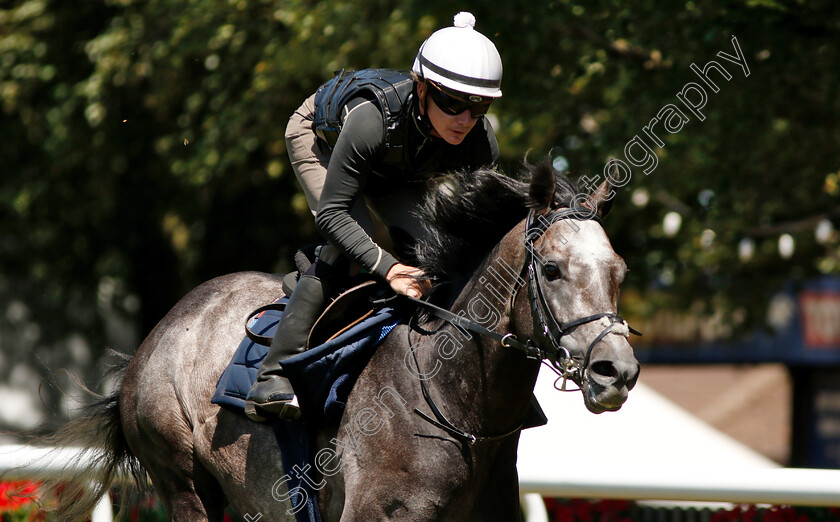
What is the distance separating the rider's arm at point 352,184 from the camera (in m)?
3.56

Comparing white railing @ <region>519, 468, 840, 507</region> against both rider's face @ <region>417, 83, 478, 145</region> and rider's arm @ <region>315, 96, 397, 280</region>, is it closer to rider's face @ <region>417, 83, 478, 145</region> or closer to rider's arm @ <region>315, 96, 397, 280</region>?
rider's arm @ <region>315, 96, 397, 280</region>

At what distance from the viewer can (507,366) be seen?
340 centimetres

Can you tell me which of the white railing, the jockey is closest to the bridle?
the jockey

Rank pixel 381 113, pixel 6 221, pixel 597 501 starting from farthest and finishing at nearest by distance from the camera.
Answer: pixel 6 221, pixel 597 501, pixel 381 113

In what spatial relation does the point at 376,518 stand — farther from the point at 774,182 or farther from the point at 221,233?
the point at 221,233

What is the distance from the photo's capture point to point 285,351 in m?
3.75

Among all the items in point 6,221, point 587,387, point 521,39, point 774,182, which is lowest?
point 6,221

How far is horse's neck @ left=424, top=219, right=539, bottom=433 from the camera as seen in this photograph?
3391 millimetres

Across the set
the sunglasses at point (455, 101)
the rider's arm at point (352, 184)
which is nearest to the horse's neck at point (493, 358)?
the rider's arm at point (352, 184)

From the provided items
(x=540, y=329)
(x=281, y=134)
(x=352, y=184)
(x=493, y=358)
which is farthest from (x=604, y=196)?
(x=281, y=134)

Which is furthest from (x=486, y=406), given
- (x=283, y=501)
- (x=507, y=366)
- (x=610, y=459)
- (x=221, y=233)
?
(x=221, y=233)

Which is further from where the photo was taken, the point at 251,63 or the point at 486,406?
the point at 251,63

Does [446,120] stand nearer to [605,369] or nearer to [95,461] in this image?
[605,369]

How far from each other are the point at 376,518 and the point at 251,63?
7097mm
